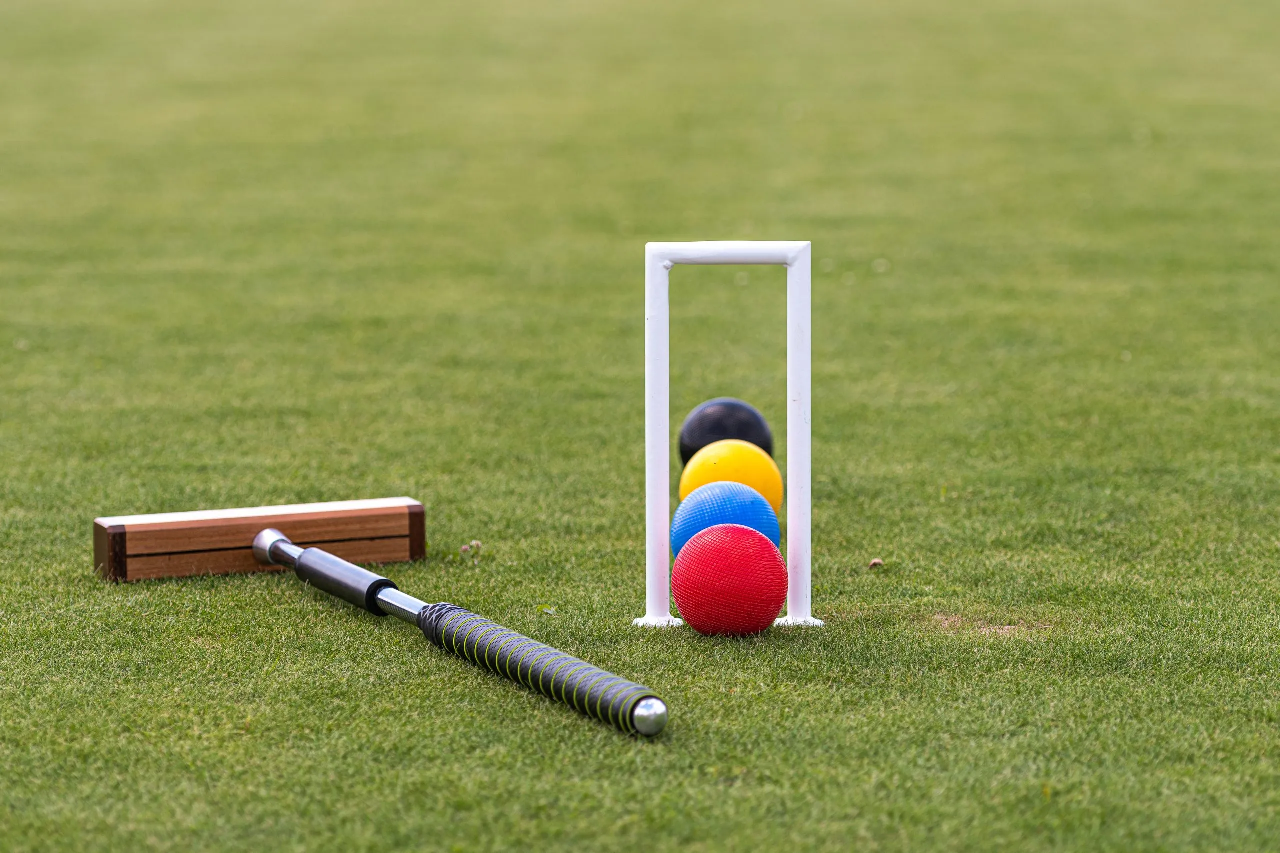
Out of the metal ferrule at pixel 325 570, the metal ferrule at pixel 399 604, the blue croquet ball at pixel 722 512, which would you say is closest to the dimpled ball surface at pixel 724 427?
the blue croquet ball at pixel 722 512

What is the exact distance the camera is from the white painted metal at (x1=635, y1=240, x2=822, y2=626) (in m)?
4.99

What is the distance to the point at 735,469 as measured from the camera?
6.31m

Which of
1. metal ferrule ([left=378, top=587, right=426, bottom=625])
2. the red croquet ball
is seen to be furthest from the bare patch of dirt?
metal ferrule ([left=378, top=587, right=426, bottom=625])

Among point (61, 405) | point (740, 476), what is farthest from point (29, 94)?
point (740, 476)

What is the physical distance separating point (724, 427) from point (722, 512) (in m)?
1.48

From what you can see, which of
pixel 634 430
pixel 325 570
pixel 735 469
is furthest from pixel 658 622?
pixel 634 430

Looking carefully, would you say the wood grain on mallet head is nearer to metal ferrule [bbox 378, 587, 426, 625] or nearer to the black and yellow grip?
metal ferrule [bbox 378, 587, 426, 625]

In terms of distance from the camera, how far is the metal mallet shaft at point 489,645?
422cm

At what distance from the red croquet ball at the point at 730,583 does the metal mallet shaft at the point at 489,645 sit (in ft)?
2.25

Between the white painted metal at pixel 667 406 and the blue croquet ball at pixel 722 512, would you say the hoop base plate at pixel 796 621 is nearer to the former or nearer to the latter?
the white painted metal at pixel 667 406

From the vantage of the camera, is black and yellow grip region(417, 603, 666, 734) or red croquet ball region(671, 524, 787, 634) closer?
black and yellow grip region(417, 603, 666, 734)

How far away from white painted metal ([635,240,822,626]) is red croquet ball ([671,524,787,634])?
0.12 m

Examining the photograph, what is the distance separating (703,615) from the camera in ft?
16.8

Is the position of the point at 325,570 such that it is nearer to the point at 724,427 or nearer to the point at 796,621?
the point at 796,621
